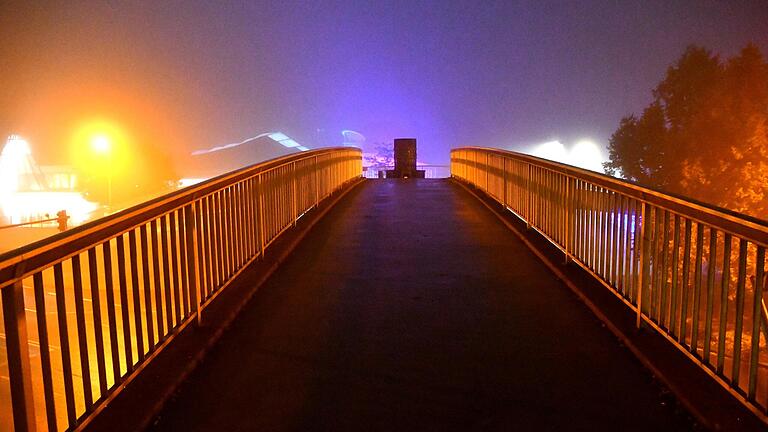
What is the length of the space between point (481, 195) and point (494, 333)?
451 inches

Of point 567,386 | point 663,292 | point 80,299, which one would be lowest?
point 567,386

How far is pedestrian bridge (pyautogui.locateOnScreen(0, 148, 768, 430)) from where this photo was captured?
3748 mm

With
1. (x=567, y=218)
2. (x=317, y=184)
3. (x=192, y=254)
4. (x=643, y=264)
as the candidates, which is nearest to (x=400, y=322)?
(x=192, y=254)

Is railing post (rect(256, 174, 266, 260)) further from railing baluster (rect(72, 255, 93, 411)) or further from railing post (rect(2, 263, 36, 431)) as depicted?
railing post (rect(2, 263, 36, 431))

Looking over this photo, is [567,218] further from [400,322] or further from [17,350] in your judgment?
[17,350]

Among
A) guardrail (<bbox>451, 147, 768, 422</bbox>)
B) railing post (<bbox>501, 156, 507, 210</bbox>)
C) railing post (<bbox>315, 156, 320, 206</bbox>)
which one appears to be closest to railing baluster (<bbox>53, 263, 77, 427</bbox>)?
guardrail (<bbox>451, 147, 768, 422</bbox>)

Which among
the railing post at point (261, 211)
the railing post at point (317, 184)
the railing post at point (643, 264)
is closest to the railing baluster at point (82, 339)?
the railing post at point (643, 264)

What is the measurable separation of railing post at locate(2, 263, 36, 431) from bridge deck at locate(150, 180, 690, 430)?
110cm

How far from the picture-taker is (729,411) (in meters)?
3.78

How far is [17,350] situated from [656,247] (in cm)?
443

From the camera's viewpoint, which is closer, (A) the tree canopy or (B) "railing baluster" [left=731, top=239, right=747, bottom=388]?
(B) "railing baluster" [left=731, top=239, right=747, bottom=388]

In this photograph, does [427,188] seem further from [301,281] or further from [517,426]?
[517,426]

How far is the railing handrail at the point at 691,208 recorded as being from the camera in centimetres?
343

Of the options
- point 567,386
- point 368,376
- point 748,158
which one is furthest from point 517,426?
point 748,158
